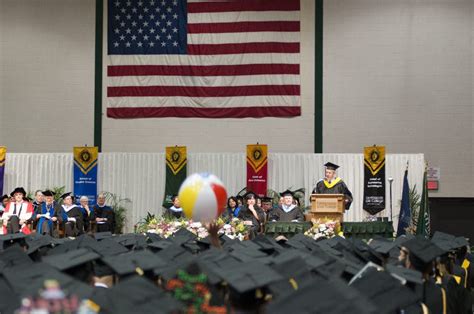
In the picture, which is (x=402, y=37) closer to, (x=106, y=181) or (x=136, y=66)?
(x=136, y=66)

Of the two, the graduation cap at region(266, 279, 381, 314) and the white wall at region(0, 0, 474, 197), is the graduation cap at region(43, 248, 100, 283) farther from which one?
the white wall at region(0, 0, 474, 197)

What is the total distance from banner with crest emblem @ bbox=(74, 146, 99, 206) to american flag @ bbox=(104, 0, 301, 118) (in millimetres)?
1956

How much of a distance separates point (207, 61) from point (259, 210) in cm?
631

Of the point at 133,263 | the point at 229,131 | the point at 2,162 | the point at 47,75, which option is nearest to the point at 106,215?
the point at 2,162

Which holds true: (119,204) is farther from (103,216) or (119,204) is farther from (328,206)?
(328,206)

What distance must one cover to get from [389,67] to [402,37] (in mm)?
890

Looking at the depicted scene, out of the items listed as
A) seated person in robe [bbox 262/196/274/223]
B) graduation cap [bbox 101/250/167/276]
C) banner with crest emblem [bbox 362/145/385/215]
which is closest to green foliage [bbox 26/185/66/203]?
seated person in robe [bbox 262/196/274/223]

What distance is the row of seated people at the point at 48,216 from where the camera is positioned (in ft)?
57.8

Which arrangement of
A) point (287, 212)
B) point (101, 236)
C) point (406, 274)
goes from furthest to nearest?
point (287, 212) < point (101, 236) < point (406, 274)

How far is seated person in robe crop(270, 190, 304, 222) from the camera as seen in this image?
16094 mm

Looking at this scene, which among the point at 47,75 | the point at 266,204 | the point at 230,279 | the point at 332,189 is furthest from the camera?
the point at 47,75

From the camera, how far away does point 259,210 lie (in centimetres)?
1766

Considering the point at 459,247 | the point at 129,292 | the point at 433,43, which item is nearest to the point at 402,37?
the point at 433,43

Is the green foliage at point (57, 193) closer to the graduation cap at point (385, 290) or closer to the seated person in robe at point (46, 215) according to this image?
the seated person in robe at point (46, 215)
